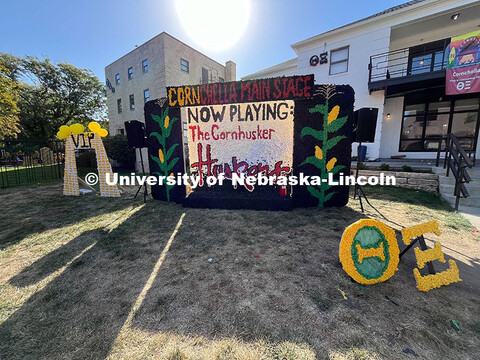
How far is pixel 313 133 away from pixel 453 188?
4.44 metres

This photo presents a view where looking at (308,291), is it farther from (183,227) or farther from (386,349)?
(183,227)

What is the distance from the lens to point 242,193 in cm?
554

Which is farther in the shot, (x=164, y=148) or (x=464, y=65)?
(x=464, y=65)

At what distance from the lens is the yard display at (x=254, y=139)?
15.5 feet

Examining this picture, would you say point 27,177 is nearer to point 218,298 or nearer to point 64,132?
point 64,132

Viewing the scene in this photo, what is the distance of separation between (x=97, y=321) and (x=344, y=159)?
531cm

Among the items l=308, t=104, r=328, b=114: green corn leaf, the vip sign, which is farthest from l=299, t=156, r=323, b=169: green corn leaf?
l=308, t=104, r=328, b=114: green corn leaf

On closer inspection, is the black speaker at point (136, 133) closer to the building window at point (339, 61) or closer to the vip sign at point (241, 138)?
the vip sign at point (241, 138)

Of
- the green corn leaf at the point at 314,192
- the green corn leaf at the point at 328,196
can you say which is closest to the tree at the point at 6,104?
the green corn leaf at the point at 314,192

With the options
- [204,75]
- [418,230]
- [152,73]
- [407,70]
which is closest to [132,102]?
[152,73]

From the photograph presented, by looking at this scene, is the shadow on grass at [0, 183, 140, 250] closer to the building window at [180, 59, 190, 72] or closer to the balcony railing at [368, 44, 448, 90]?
the balcony railing at [368, 44, 448, 90]

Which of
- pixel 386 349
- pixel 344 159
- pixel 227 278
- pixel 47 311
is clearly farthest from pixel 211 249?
pixel 344 159

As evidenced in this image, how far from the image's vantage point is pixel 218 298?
7.05 feet

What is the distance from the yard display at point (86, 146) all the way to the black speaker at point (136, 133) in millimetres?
1417
